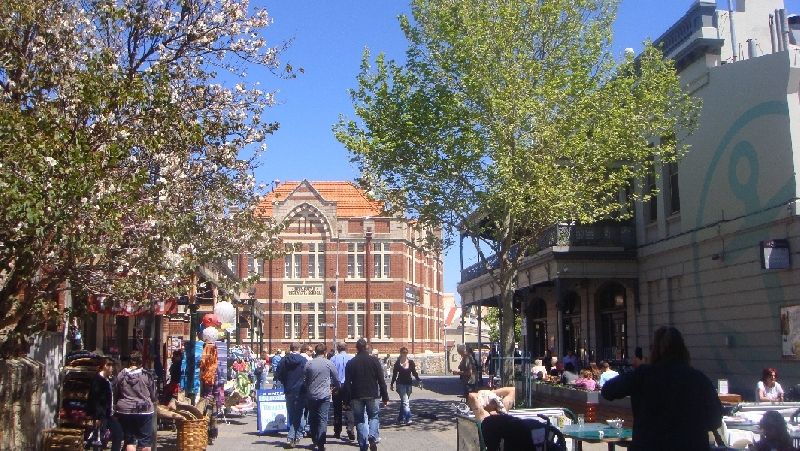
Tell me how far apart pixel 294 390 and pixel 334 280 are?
148 ft

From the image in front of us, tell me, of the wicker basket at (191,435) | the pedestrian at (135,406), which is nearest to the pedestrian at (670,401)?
the pedestrian at (135,406)

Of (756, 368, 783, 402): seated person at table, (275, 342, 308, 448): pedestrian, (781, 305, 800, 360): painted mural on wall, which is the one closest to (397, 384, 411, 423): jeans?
(275, 342, 308, 448): pedestrian

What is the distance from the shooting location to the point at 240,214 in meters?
15.5

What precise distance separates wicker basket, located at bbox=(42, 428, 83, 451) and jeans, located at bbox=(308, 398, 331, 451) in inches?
138

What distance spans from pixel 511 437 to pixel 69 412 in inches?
335

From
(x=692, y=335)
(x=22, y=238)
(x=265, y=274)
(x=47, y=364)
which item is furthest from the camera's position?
(x=265, y=274)

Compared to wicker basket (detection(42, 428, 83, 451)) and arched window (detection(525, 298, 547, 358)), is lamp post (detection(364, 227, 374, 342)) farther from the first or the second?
wicker basket (detection(42, 428, 83, 451))

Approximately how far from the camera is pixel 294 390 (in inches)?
569

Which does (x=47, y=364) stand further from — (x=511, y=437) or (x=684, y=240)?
(x=684, y=240)

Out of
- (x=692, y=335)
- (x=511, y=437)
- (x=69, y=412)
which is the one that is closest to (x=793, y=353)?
(x=692, y=335)

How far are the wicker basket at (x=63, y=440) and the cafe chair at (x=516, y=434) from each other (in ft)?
20.0

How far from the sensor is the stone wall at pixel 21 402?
1045cm

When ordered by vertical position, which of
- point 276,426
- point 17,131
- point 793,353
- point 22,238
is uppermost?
point 17,131

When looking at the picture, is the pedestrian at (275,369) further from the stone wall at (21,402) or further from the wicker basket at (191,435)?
the stone wall at (21,402)
